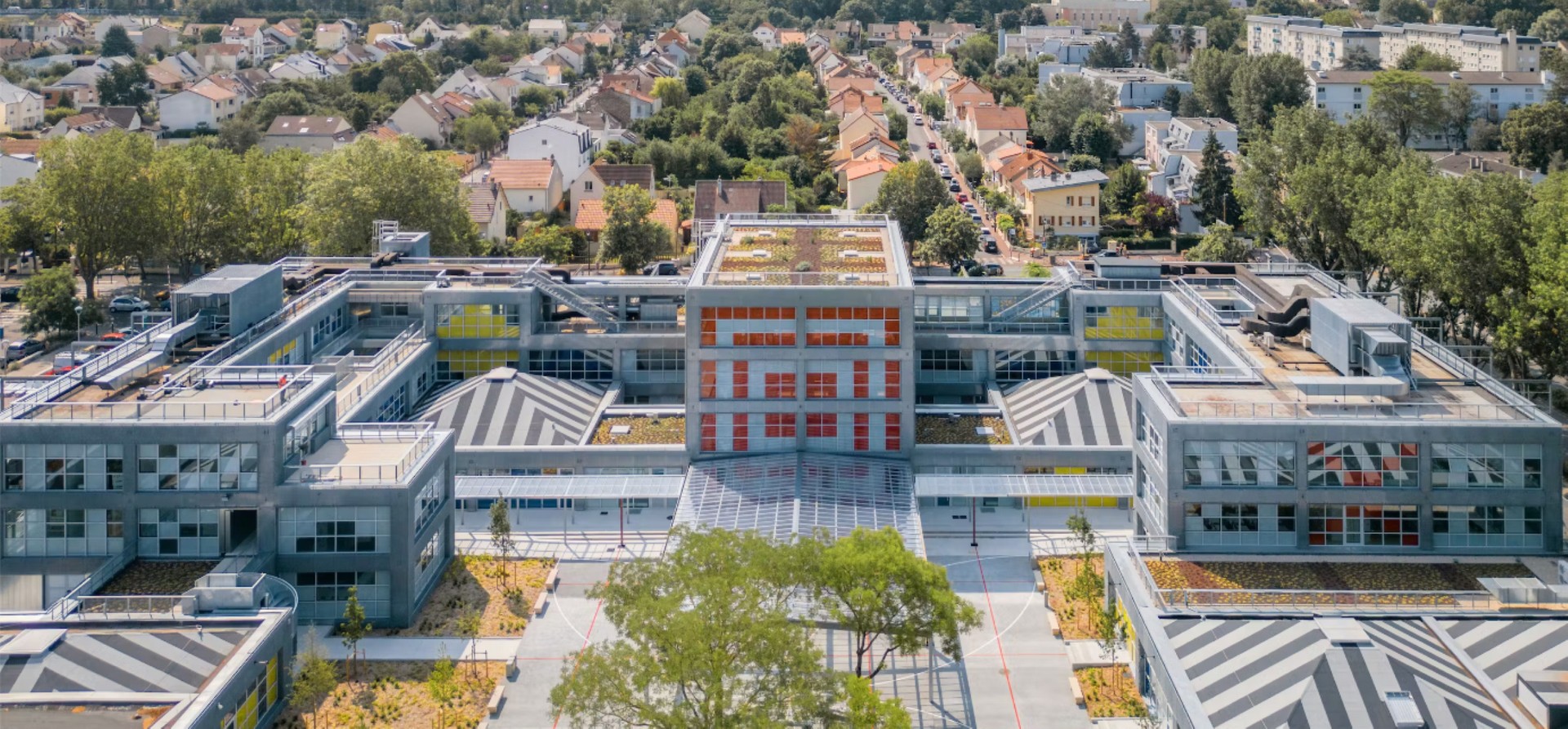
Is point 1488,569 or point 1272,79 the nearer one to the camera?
point 1488,569

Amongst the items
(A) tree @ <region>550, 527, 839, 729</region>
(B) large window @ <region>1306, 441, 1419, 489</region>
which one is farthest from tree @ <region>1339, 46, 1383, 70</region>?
(A) tree @ <region>550, 527, 839, 729</region>

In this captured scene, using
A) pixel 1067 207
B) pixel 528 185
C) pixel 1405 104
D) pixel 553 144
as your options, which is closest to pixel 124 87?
pixel 553 144

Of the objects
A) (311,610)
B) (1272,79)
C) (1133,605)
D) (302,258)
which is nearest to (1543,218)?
(1133,605)

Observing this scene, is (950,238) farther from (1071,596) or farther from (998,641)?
(998,641)

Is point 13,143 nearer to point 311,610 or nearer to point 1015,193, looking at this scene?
point 1015,193

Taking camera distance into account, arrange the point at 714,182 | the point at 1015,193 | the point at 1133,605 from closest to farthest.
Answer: the point at 1133,605 → the point at 714,182 → the point at 1015,193

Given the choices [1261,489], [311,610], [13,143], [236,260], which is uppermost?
[13,143]
